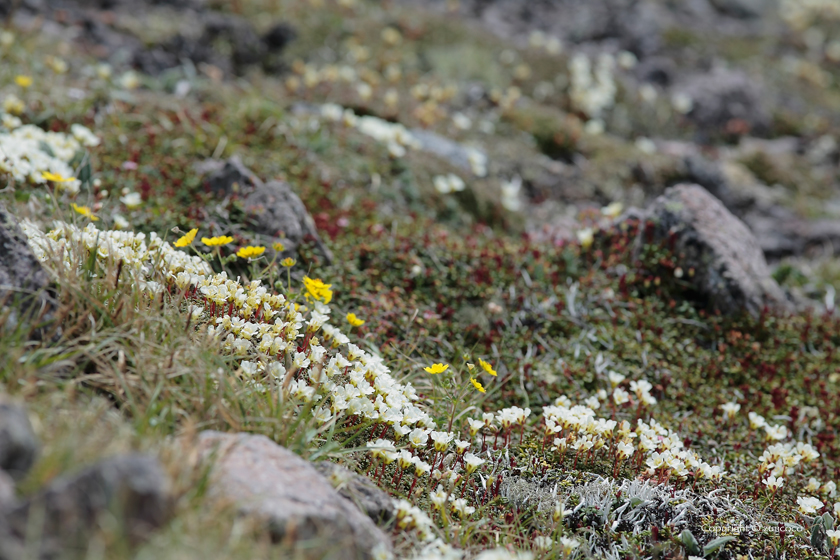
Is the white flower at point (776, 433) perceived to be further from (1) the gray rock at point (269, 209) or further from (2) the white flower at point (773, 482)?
(1) the gray rock at point (269, 209)

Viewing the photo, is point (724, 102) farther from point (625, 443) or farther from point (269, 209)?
point (625, 443)

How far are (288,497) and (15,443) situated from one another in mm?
855

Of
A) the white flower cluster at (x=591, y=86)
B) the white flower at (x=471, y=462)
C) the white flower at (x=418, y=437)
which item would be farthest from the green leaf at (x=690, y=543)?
the white flower cluster at (x=591, y=86)

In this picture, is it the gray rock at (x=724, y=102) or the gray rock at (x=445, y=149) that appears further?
the gray rock at (x=724, y=102)

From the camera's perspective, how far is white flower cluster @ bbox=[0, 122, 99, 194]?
169 inches

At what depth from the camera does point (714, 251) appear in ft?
16.7

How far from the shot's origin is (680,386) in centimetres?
460

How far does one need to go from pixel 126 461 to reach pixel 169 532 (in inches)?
10.2

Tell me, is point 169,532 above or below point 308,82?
above

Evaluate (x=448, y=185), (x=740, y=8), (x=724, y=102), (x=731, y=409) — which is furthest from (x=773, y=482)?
(x=740, y=8)

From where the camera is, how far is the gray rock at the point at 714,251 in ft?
16.7

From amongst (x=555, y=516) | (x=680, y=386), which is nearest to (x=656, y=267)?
(x=680, y=386)

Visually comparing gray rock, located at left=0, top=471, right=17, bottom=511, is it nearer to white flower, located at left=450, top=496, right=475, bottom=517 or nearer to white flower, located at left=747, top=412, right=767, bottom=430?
white flower, located at left=450, top=496, right=475, bottom=517

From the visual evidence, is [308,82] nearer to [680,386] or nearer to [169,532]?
[680,386]
